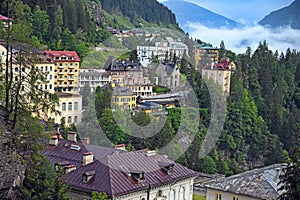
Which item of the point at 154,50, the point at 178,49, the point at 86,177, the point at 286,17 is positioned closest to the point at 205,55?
the point at 178,49

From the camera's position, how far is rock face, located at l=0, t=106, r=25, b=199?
14305mm

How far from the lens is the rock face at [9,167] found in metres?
14.3

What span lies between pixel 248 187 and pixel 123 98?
2129 cm

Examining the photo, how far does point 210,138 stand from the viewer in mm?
56312

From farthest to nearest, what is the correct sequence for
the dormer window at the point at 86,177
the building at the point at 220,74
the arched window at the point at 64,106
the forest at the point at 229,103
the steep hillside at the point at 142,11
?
the steep hillside at the point at 142,11 < the building at the point at 220,74 < the forest at the point at 229,103 < the arched window at the point at 64,106 < the dormer window at the point at 86,177

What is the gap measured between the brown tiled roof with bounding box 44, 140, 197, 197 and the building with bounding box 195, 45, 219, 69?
42782mm

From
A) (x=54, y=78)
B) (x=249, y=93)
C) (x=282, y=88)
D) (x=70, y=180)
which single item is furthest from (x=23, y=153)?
(x=282, y=88)

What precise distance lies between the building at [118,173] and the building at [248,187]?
4740 mm

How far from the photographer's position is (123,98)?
1917 inches

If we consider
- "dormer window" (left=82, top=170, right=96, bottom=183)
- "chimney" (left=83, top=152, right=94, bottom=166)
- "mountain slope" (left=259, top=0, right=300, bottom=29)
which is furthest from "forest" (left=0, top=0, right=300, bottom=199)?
"mountain slope" (left=259, top=0, right=300, bottom=29)

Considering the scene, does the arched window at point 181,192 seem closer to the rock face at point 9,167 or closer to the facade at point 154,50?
the rock face at point 9,167

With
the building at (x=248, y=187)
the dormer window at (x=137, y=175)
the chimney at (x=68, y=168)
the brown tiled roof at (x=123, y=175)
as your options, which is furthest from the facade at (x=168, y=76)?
the chimney at (x=68, y=168)

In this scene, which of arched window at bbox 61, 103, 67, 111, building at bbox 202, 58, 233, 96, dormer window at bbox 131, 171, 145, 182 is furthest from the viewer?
building at bbox 202, 58, 233, 96

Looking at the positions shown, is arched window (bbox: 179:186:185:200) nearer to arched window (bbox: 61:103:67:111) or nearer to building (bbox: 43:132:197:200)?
building (bbox: 43:132:197:200)
